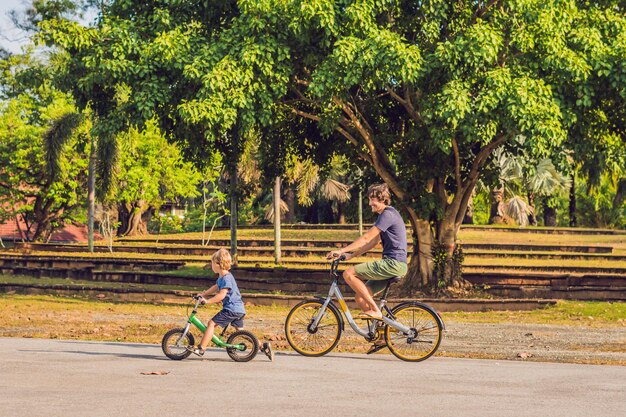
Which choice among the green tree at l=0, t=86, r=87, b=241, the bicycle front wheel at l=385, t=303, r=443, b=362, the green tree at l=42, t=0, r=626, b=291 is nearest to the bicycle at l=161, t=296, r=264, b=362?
the bicycle front wheel at l=385, t=303, r=443, b=362

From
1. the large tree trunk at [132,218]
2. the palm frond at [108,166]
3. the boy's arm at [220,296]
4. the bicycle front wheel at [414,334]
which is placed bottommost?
the bicycle front wheel at [414,334]

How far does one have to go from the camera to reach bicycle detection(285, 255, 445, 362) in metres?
11.0

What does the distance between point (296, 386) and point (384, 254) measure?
2.53 m

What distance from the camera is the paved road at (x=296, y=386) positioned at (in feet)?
25.4

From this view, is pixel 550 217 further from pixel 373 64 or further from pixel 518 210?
pixel 373 64

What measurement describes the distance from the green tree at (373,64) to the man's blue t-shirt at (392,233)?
8.02 meters

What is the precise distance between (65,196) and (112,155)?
972cm

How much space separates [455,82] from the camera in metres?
19.3

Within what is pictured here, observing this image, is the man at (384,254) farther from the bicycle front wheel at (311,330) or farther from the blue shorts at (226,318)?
the blue shorts at (226,318)

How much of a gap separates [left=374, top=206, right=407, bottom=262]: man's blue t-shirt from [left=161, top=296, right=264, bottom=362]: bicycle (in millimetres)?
1625

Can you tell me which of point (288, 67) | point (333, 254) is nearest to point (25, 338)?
point (333, 254)

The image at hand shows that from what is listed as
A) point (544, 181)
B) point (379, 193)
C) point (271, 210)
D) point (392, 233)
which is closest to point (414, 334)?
point (392, 233)

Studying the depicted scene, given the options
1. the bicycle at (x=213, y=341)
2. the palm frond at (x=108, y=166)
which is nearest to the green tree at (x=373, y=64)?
the bicycle at (x=213, y=341)

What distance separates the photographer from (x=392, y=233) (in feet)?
36.2
